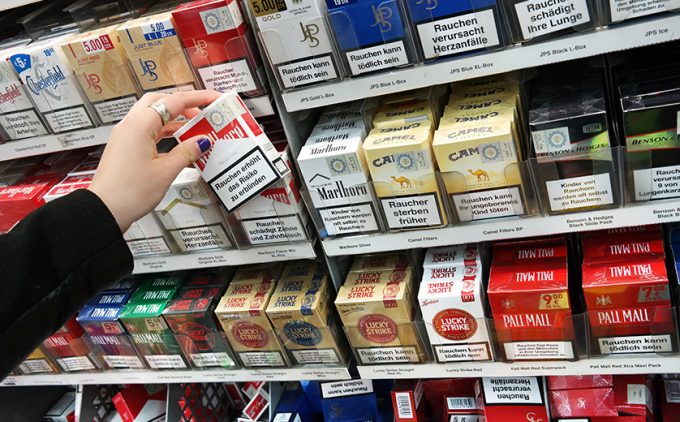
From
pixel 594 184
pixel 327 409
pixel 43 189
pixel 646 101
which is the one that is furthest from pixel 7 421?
pixel 646 101

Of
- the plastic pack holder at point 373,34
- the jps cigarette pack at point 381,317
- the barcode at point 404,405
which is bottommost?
the barcode at point 404,405

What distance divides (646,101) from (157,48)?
3.71 ft

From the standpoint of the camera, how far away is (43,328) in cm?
127

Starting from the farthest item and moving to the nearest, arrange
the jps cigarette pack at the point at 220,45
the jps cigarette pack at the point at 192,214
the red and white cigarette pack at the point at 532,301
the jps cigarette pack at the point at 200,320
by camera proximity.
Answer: the jps cigarette pack at the point at 200,320 < the jps cigarette pack at the point at 192,214 < the red and white cigarette pack at the point at 532,301 < the jps cigarette pack at the point at 220,45

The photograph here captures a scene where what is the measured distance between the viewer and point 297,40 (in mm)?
1451

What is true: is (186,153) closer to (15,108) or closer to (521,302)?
(15,108)

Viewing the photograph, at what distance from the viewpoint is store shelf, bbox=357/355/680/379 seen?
1.60 meters

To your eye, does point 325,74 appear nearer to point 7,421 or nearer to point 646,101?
point 646,101

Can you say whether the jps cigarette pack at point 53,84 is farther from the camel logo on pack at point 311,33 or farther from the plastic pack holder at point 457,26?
the plastic pack holder at point 457,26

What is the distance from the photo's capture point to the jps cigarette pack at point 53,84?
1.64 m

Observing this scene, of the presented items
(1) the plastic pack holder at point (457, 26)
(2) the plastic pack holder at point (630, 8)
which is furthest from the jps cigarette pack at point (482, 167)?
(2) the plastic pack holder at point (630, 8)

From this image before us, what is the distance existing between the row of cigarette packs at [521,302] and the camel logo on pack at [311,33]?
0.68m

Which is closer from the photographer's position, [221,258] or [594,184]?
[594,184]

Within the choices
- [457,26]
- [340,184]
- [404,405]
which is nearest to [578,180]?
[457,26]
